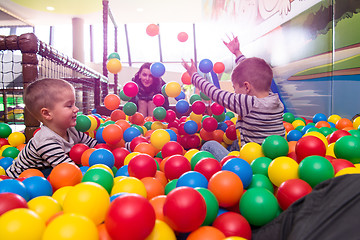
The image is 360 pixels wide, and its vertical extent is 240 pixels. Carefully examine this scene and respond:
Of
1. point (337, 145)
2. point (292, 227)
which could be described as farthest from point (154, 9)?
point (292, 227)

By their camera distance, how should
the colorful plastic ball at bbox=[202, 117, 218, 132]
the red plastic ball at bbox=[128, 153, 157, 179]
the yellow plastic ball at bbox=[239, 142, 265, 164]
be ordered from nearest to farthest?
the red plastic ball at bbox=[128, 153, 157, 179] < the yellow plastic ball at bbox=[239, 142, 265, 164] < the colorful plastic ball at bbox=[202, 117, 218, 132]

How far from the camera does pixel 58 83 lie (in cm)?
129

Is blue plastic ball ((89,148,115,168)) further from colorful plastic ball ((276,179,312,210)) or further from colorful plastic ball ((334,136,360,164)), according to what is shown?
colorful plastic ball ((334,136,360,164))

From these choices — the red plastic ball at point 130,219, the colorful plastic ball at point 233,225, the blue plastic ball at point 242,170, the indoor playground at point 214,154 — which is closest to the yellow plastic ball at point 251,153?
the indoor playground at point 214,154

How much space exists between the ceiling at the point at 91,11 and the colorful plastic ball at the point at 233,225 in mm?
6359

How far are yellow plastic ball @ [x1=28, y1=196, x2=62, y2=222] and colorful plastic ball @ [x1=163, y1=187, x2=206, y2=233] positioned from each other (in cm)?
31

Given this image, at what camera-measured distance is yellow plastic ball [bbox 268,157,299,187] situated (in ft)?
2.96

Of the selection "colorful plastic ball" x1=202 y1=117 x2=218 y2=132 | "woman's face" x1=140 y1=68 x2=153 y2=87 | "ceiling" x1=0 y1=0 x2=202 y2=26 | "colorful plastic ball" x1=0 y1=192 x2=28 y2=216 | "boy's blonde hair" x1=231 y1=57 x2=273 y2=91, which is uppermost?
"ceiling" x1=0 y1=0 x2=202 y2=26

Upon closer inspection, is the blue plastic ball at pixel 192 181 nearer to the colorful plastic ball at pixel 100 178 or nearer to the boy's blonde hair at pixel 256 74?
the colorful plastic ball at pixel 100 178

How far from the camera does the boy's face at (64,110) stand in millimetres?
1288

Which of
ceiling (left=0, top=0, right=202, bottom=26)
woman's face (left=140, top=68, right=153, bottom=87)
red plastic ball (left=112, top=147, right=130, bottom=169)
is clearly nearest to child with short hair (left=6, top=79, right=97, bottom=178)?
red plastic ball (left=112, top=147, right=130, bottom=169)

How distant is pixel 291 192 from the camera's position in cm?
73

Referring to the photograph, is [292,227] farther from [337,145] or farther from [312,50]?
[312,50]

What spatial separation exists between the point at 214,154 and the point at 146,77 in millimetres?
1715
